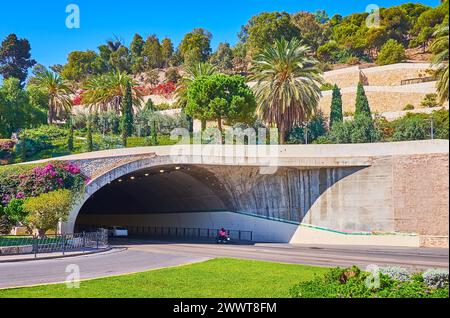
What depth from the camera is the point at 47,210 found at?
126ft

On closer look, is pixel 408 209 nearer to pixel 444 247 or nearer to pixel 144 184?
pixel 444 247

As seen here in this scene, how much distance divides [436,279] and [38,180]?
3411 cm

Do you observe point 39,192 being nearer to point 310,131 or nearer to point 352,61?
point 310,131

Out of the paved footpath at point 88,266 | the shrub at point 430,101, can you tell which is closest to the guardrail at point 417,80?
the shrub at point 430,101

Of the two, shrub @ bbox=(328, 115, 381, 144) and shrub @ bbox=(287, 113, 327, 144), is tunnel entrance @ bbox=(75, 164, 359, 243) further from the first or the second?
shrub @ bbox=(287, 113, 327, 144)

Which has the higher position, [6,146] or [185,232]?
[6,146]

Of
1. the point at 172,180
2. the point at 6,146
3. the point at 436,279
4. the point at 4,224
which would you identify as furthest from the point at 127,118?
the point at 436,279

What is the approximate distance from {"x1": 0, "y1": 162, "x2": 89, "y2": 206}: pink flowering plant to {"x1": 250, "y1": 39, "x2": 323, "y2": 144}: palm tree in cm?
2317

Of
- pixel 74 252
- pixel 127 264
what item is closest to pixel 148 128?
pixel 74 252

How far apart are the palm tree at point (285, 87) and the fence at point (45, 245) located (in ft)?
84.5

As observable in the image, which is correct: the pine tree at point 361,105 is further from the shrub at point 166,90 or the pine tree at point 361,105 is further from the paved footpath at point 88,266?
the shrub at point 166,90

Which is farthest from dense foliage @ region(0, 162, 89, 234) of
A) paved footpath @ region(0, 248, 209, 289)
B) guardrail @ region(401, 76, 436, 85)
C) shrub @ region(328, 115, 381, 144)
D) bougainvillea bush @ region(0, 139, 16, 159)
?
guardrail @ region(401, 76, 436, 85)

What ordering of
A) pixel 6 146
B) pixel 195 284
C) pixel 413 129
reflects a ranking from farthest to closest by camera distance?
pixel 6 146 → pixel 413 129 → pixel 195 284

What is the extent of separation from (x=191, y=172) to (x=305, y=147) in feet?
37.3
